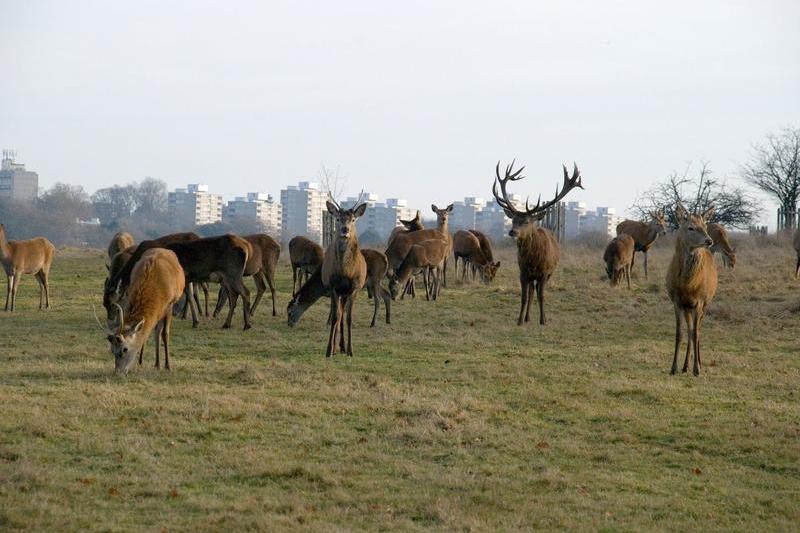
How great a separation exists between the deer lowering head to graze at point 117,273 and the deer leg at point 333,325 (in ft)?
8.50

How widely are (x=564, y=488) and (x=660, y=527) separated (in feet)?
3.21

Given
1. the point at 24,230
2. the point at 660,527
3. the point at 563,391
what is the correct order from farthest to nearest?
the point at 24,230
the point at 563,391
the point at 660,527

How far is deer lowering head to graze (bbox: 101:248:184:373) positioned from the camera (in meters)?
11.4

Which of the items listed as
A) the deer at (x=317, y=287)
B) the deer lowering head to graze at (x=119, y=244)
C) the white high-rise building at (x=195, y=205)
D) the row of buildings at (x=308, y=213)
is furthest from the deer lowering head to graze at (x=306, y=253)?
the white high-rise building at (x=195, y=205)

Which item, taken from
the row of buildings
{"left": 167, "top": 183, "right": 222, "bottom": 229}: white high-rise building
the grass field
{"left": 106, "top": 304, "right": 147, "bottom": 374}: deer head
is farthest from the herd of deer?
{"left": 167, "top": 183, "right": 222, "bottom": 229}: white high-rise building

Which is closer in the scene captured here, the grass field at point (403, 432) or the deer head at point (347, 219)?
the grass field at point (403, 432)

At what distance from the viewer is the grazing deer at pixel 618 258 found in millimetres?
23094

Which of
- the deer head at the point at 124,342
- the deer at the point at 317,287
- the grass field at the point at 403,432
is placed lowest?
the grass field at the point at 403,432

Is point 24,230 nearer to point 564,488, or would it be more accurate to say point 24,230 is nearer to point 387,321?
point 387,321

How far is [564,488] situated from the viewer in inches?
302

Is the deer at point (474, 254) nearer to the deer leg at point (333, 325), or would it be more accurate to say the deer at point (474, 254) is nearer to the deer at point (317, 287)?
the deer at point (317, 287)

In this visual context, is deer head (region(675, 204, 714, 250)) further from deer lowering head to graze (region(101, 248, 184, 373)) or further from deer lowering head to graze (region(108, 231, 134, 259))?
deer lowering head to graze (region(108, 231, 134, 259))

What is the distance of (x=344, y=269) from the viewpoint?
45.9ft

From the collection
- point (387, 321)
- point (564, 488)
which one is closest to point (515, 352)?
point (387, 321)
